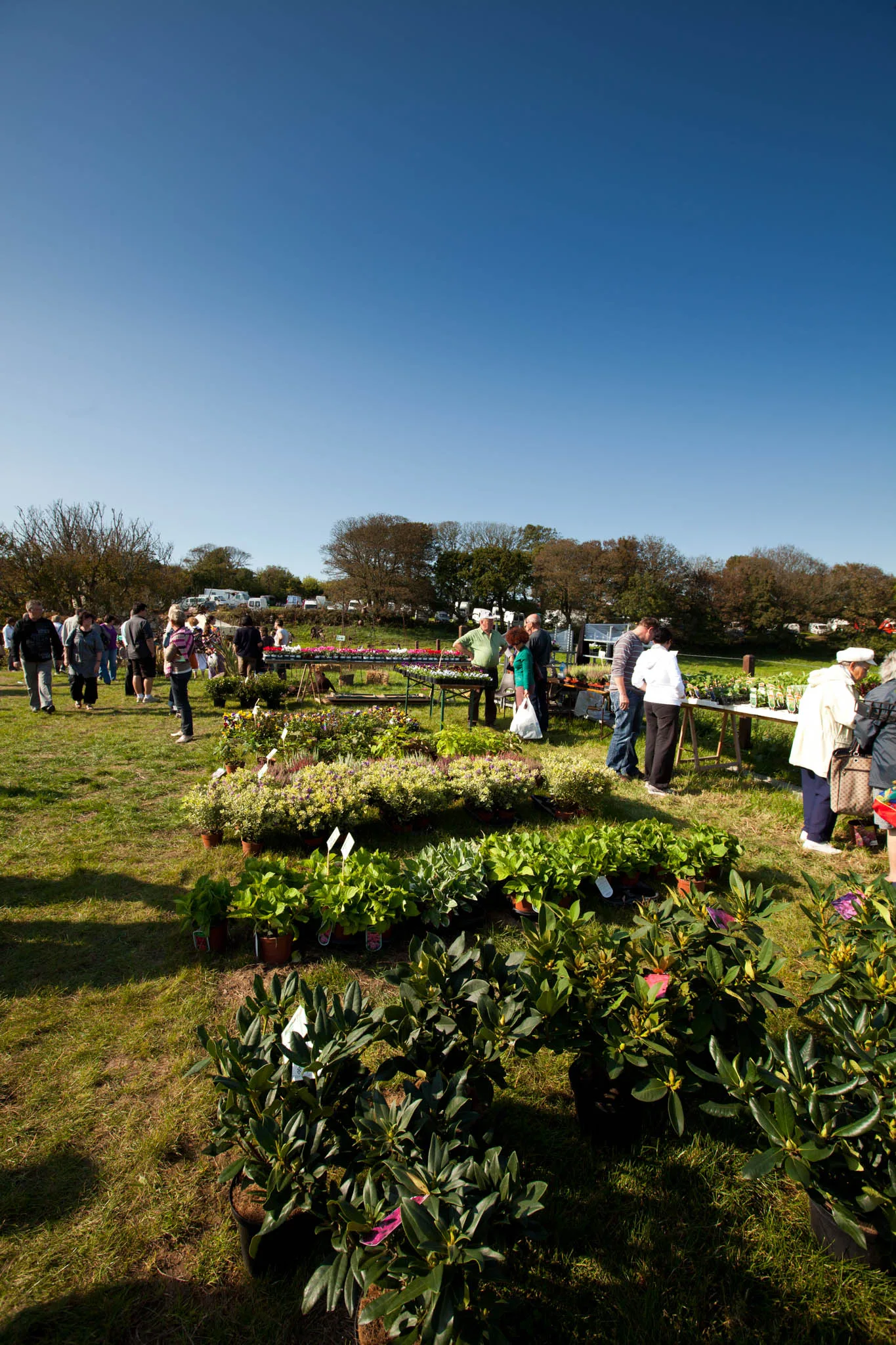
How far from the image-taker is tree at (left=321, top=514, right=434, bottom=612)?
38.9 meters

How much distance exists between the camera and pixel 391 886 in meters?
3.19

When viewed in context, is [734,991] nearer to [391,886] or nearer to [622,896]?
[391,886]

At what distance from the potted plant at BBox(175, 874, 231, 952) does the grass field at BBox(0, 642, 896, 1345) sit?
9 cm

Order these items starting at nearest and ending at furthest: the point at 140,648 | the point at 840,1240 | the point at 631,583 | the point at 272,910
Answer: the point at 840,1240 < the point at 272,910 < the point at 140,648 < the point at 631,583

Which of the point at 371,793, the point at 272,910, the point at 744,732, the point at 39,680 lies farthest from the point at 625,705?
the point at 39,680

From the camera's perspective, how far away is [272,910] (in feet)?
10.3

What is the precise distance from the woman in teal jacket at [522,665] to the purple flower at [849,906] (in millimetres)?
5140

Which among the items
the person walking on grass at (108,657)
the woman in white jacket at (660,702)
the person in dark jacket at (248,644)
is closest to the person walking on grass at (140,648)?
the person in dark jacket at (248,644)

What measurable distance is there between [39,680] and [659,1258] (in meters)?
11.1

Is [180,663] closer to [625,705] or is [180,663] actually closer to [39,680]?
[39,680]

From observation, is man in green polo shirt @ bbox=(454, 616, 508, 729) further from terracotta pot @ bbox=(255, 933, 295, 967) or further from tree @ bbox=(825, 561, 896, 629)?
tree @ bbox=(825, 561, 896, 629)

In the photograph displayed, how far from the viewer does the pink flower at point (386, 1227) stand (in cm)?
131

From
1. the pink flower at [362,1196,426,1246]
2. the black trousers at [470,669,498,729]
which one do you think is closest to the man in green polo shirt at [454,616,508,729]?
the black trousers at [470,669,498,729]

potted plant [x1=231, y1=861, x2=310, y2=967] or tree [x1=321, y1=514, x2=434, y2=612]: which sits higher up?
tree [x1=321, y1=514, x2=434, y2=612]
